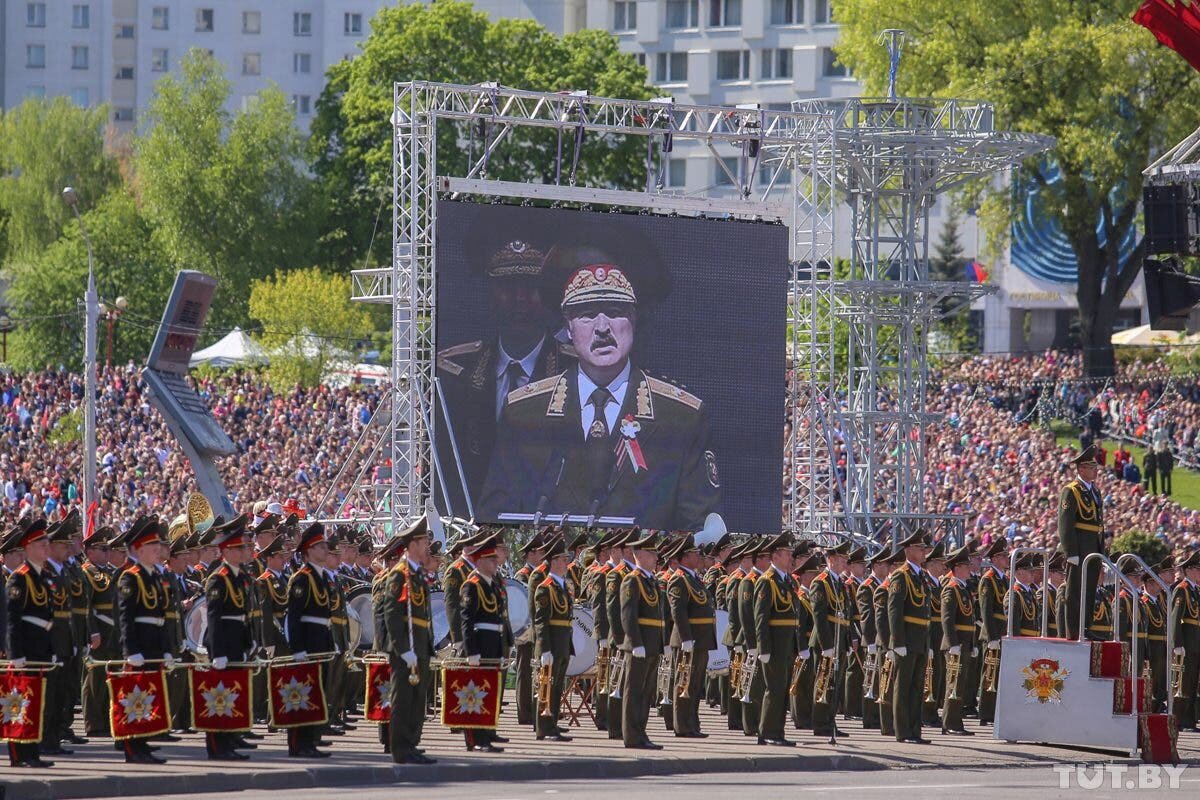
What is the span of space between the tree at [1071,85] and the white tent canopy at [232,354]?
1644 cm

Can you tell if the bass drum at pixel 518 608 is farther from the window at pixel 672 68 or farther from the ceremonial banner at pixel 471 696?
the window at pixel 672 68

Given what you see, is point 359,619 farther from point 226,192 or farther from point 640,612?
point 226,192

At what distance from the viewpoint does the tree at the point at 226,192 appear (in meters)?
68.5

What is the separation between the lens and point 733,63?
80000 mm

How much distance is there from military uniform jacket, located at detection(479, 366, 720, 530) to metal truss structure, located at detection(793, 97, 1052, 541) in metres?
2.20

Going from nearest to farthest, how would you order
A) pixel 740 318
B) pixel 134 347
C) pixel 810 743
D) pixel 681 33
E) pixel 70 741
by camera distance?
pixel 70 741
pixel 810 743
pixel 740 318
pixel 134 347
pixel 681 33

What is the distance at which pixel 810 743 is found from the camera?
1881 centimetres

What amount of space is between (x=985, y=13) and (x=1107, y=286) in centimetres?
745

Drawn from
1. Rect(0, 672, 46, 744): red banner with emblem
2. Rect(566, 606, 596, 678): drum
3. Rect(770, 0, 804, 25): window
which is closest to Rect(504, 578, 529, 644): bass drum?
Rect(566, 606, 596, 678): drum

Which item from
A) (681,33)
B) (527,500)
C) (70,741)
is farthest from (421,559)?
(681,33)

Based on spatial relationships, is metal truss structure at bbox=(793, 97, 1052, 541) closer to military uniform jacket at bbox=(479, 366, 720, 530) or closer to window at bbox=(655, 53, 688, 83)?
military uniform jacket at bbox=(479, 366, 720, 530)

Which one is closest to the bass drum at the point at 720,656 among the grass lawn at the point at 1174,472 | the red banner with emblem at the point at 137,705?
the red banner with emblem at the point at 137,705

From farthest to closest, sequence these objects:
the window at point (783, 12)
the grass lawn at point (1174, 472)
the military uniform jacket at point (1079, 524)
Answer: the window at point (783, 12), the grass lawn at point (1174, 472), the military uniform jacket at point (1079, 524)

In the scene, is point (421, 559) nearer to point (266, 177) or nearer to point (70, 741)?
point (70, 741)
